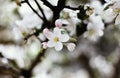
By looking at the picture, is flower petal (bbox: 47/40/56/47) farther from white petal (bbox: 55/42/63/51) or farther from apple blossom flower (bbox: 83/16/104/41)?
apple blossom flower (bbox: 83/16/104/41)

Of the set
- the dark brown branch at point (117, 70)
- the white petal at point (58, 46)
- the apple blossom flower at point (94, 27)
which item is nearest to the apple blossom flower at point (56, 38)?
the white petal at point (58, 46)

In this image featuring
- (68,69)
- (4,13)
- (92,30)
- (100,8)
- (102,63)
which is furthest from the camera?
(68,69)

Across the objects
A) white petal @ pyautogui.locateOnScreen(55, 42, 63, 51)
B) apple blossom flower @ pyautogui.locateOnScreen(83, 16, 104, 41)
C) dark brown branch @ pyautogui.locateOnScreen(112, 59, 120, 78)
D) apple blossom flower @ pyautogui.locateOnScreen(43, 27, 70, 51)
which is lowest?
white petal @ pyautogui.locateOnScreen(55, 42, 63, 51)

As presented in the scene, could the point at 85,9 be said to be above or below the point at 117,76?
below

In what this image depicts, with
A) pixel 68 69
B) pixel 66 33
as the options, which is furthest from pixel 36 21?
pixel 68 69

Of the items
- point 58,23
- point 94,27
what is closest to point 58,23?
point 58,23

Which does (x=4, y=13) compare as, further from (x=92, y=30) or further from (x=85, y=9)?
(x=85, y=9)

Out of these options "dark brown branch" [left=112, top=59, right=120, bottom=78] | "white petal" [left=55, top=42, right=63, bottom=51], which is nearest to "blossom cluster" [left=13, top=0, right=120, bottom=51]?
"white petal" [left=55, top=42, right=63, bottom=51]

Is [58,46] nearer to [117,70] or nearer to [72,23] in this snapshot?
[72,23]
